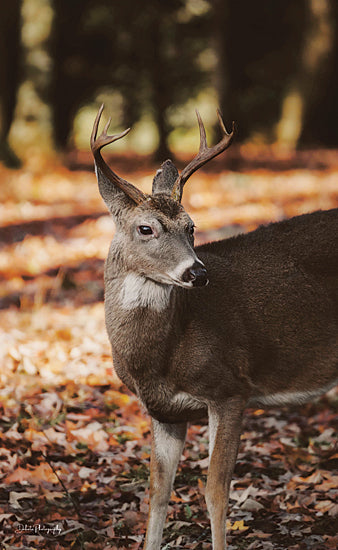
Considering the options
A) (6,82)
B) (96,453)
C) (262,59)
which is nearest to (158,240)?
(96,453)

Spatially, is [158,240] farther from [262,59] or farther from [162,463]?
[262,59]

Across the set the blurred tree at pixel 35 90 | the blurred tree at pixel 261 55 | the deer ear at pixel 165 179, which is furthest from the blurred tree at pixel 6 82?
the deer ear at pixel 165 179

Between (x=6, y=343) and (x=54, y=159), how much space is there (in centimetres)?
1061

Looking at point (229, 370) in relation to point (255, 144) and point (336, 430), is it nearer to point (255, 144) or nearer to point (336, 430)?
point (336, 430)

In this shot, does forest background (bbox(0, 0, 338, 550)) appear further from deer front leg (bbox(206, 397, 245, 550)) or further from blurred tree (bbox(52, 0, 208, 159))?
deer front leg (bbox(206, 397, 245, 550))

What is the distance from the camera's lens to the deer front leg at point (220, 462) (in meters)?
4.70

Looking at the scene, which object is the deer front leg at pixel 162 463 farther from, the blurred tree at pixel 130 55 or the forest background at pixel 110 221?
the blurred tree at pixel 130 55

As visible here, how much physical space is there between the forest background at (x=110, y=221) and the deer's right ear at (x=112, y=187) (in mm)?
1931

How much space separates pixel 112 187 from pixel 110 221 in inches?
313

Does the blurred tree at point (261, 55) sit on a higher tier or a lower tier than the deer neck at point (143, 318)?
higher

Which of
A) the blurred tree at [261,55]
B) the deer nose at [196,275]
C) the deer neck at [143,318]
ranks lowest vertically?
the deer neck at [143,318]

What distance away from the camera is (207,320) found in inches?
192

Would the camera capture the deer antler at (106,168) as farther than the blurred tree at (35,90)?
No

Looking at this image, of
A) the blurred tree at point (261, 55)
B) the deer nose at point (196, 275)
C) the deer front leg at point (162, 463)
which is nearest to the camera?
the deer nose at point (196, 275)
